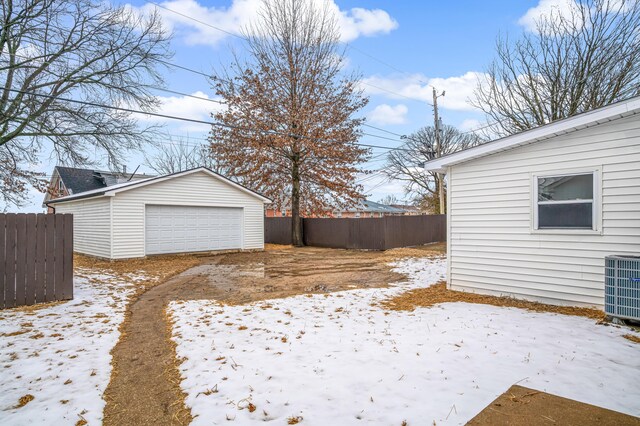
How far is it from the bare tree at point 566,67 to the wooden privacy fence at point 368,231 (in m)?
6.73

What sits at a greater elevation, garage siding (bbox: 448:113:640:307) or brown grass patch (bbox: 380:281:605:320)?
garage siding (bbox: 448:113:640:307)

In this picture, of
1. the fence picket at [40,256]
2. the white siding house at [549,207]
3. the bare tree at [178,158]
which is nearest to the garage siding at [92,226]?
the fence picket at [40,256]

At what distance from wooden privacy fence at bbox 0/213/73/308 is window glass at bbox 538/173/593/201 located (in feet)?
29.0

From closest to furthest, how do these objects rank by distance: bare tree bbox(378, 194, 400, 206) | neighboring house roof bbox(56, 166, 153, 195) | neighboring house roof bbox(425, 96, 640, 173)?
neighboring house roof bbox(425, 96, 640, 173)
neighboring house roof bbox(56, 166, 153, 195)
bare tree bbox(378, 194, 400, 206)

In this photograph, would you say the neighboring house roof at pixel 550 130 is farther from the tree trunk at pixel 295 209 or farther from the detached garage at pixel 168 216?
the tree trunk at pixel 295 209

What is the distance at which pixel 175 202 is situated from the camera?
14703 mm

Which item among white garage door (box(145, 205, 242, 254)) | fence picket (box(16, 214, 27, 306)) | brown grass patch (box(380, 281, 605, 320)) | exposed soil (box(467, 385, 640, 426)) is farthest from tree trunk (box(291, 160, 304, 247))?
exposed soil (box(467, 385, 640, 426))

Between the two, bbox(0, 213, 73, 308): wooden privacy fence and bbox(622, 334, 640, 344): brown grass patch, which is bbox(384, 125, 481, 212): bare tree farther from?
bbox(0, 213, 73, 308): wooden privacy fence

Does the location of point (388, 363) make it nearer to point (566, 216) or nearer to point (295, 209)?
point (566, 216)

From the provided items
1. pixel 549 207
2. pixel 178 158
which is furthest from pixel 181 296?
pixel 178 158

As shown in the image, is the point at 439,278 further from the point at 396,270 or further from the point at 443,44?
the point at 443,44

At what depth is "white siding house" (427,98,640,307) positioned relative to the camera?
17.7 ft

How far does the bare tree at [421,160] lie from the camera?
31.7 meters

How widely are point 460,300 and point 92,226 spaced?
1468cm
